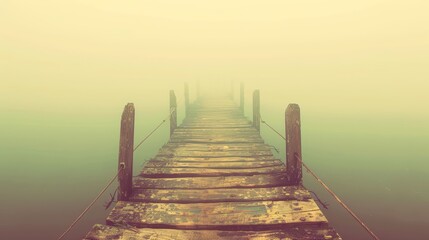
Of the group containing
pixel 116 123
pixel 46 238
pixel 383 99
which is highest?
pixel 383 99

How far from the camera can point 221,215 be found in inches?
162

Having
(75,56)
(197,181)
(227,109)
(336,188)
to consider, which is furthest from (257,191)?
(75,56)

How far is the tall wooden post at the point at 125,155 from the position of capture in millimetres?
4621

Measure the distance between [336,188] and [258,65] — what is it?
99.8 meters

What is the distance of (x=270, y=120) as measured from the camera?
27.3 meters

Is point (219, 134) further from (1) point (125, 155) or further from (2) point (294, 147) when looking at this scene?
(1) point (125, 155)

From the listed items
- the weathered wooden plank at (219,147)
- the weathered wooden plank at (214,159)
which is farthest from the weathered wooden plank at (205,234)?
the weathered wooden plank at (219,147)

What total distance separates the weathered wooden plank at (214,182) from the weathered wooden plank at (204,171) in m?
0.19

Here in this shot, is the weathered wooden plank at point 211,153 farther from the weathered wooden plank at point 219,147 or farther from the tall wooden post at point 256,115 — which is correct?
the tall wooden post at point 256,115

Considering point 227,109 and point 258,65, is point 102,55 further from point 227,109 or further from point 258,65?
point 227,109

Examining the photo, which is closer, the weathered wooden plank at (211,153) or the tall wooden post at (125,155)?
the tall wooden post at (125,155)

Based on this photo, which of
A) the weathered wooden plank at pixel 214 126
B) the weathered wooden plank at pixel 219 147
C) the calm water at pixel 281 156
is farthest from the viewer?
the weathered wooden plank at pixel 214 126

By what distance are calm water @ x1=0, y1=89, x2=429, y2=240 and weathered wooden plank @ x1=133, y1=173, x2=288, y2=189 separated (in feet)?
16.2

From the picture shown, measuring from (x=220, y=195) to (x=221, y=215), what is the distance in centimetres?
68
